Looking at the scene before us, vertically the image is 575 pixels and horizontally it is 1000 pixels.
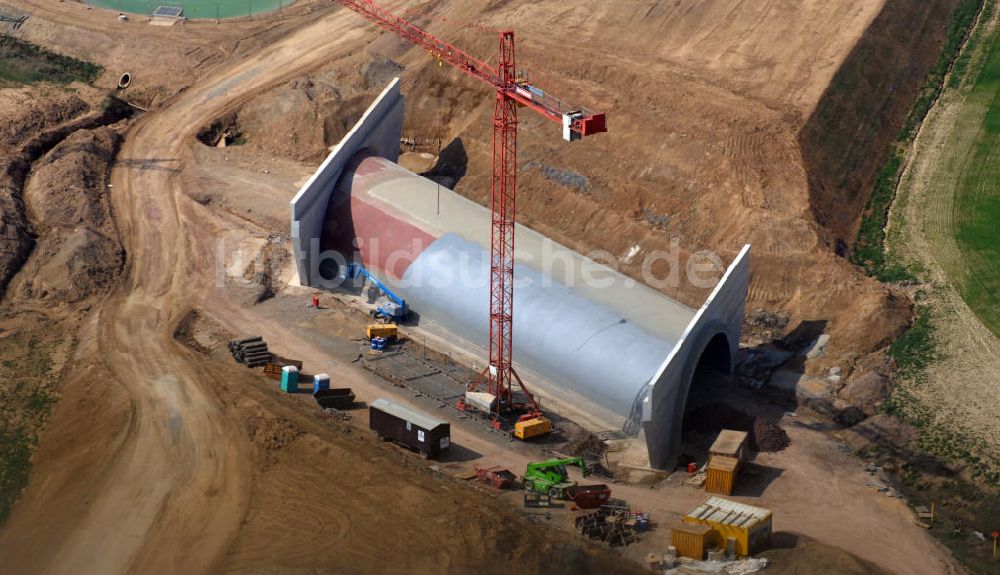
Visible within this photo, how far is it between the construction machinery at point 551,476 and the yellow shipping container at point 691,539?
550 cm

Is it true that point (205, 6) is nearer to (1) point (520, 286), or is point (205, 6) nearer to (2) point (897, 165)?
(1) point (520, 286)

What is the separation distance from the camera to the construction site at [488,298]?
50562 mm

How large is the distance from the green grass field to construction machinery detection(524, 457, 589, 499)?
23.7 m

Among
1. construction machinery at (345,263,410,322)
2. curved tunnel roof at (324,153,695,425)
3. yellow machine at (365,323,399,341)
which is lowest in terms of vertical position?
yellow machine at (365,323,399,341)

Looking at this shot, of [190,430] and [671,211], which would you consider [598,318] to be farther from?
[190,430]

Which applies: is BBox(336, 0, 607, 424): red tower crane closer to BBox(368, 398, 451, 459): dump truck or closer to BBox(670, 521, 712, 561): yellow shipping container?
BBox(368, 398, 451, 459): dump truck

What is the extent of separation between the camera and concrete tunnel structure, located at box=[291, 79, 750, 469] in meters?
58.5

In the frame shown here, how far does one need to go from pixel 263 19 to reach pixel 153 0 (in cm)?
1146

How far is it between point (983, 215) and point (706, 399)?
2318 centimetres

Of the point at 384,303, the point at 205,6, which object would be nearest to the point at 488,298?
the point at 384,303

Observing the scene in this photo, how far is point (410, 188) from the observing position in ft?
237

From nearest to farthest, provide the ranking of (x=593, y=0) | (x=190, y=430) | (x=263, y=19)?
(x=190, y=430) < (x=593, y=0) < (x=263, y=19)

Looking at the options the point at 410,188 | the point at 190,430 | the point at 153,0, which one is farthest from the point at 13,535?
the point at 153,0

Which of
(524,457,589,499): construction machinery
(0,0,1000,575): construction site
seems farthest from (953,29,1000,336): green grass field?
(524,457,589,499): construction machinery
